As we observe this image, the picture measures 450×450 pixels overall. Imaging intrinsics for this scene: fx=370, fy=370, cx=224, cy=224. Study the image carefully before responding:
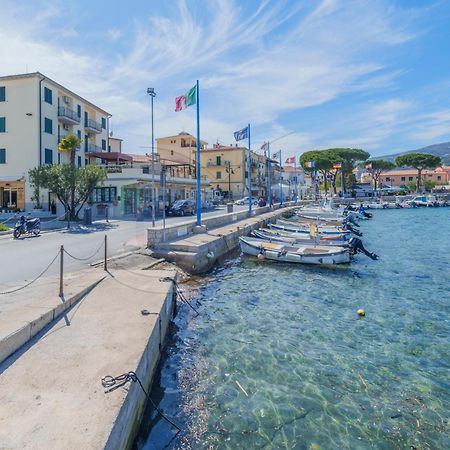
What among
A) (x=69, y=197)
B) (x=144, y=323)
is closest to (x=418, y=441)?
(x=144, y=323)

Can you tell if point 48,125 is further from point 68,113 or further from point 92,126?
point 92,126

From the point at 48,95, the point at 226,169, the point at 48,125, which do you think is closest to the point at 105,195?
the point at 48,125

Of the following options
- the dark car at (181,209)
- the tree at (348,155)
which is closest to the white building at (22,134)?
the dark car at (181,209)

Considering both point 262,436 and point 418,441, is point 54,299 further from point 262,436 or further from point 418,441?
point 418,441

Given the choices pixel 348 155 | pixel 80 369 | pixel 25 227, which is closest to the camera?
pixel 80 369

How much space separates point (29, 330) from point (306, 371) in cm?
491

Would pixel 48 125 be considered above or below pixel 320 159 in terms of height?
below

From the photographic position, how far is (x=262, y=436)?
202 inches

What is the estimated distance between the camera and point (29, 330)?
5.96 metres

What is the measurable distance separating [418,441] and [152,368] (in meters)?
4.19

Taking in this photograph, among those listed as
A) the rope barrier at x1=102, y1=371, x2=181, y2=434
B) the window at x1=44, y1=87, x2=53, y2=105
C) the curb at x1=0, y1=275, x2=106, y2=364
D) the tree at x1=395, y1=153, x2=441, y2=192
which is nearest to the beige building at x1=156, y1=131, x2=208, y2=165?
the window at x1=44, y1=87, x2=53, y2=105

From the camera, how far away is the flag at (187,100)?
1886 centimetres

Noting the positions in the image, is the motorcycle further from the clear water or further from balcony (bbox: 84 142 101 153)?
balcony (bbox: 84 142 101 153)

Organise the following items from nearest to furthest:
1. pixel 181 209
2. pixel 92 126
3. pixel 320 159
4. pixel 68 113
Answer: pixel 181 209 → pixel 68 113 → pixel 92 126 → pixel 320 159
